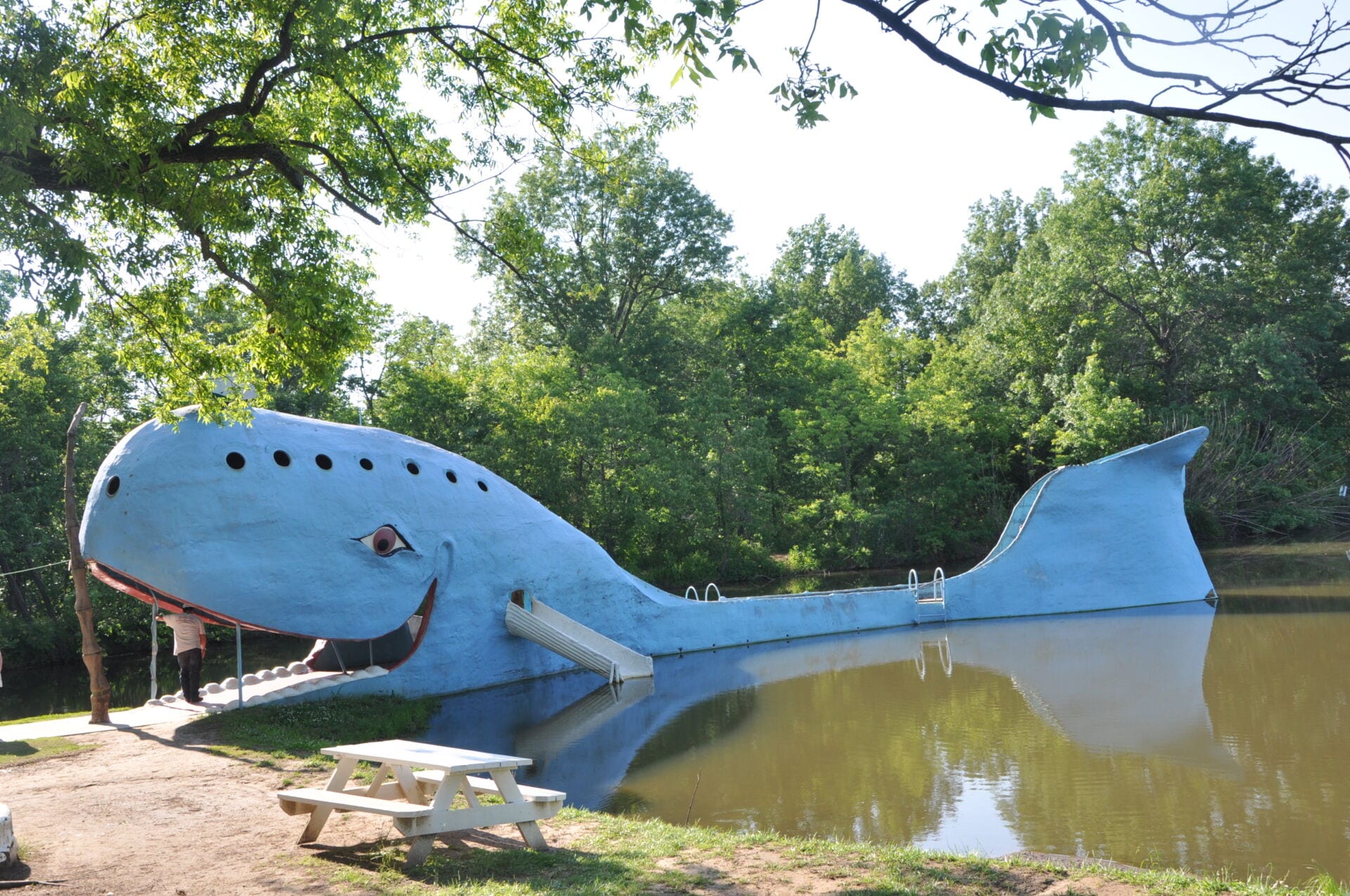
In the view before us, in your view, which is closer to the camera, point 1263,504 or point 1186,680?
point 1186,680

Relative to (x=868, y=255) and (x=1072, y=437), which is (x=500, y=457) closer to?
→ (x=1072, y=437)

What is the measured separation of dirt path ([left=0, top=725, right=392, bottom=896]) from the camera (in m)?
5.70

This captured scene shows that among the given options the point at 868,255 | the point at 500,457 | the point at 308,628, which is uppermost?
the point at 868,255

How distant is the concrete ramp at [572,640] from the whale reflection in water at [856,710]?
1.04 feet

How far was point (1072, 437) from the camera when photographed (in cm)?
3653

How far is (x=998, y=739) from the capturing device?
35.7 feet

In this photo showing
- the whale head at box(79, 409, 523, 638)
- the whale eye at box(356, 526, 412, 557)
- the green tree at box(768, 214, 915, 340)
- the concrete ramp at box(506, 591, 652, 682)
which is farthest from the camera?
the green tree at box(768, 214, 915, 340)

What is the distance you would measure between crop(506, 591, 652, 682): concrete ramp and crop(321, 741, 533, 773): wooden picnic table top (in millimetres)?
8340

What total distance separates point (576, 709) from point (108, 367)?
20777 mm

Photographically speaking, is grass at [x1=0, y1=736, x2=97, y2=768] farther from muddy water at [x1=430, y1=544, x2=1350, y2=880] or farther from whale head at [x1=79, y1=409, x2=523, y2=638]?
muddy water at [x1=430, y1=544, x2=1350, y2=880]

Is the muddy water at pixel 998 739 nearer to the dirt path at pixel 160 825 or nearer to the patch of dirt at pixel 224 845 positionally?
the patch of dirt at pixel 224 845

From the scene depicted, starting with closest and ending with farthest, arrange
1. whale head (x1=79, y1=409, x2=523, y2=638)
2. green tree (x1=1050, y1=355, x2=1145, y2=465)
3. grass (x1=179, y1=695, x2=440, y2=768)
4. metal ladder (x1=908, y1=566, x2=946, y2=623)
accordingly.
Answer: grass (x1=179, y1=695, x2=440, y2=768)
whale head (x1=79, y1=409, x2=523, y2=638)
metal ladder (x1=908, y1=566, x2=946, y2=623)
green tree (x1=1050, y1=355, x2=1145, y2=465)

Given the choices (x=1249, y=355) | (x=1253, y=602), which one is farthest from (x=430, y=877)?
(x=1249, y=355)

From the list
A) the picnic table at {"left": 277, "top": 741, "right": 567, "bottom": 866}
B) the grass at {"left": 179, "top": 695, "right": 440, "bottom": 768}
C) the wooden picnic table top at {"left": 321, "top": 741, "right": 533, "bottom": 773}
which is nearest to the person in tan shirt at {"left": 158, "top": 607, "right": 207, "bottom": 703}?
the grass at {"left": 179, "top": 695, "right": 440, "bottom": 768}
